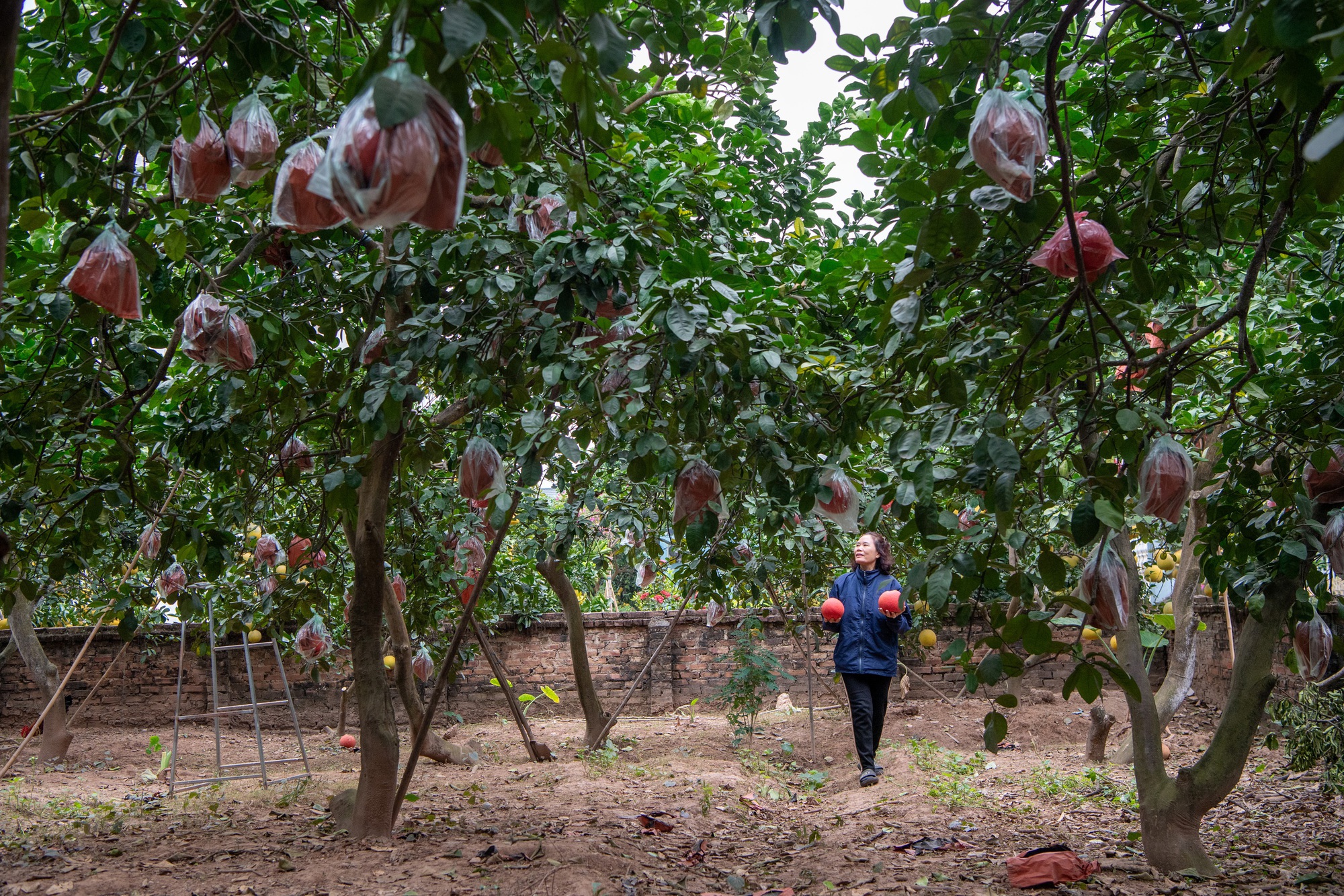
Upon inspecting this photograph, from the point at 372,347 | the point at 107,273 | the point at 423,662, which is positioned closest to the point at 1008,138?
the point at 107,273

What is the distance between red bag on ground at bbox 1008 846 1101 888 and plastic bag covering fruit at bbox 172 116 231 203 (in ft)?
10.6

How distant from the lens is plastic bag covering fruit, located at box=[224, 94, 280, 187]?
1954 millimetres

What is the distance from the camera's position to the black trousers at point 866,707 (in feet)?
17.2

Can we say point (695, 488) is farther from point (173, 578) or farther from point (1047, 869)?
point (173, 578)

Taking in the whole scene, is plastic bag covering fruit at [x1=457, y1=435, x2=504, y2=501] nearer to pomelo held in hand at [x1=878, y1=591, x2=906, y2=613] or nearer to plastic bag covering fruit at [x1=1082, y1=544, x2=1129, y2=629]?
plastic bag covering fruit at [x1=1082, y1=544, x2=1129, y2=629]

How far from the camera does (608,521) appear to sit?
4.77m

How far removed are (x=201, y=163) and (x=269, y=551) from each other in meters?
3.97

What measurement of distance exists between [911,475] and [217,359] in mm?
1800

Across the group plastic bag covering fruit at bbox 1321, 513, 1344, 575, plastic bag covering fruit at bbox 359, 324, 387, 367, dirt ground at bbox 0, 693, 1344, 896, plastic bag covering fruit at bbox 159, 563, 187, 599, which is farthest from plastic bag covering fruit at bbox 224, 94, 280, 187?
plastic bag covering fruit at bbox 159, 563, 187, 599

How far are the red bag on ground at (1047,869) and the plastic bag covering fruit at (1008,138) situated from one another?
2548 millimetres

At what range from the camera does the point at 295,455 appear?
11.2ft

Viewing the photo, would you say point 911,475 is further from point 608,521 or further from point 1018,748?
point 1018,748

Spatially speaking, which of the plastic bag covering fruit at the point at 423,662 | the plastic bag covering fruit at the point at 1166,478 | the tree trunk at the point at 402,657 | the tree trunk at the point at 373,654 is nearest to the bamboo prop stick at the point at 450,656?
the tree trunk at the point at 373,654

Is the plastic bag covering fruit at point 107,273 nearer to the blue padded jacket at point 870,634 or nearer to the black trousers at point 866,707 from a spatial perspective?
the blue padded jacket at point 870,634
